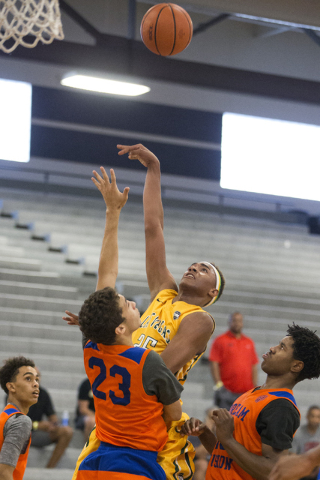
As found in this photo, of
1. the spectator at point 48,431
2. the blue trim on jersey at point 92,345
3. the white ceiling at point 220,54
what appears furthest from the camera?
the white ceiling at point 220,54

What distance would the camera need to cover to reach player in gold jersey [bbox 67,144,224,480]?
2.74 m

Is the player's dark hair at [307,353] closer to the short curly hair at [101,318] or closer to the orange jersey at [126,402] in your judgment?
the orange jersey at [126,402]

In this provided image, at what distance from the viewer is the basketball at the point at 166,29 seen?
4.86 m

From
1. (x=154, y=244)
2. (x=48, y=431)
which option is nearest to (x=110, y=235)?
(x=154, y=244)

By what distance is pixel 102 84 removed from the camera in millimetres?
7797

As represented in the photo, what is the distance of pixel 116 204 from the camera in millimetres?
3109

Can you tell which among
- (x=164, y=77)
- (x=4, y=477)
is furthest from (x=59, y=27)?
(x=4, y=477)

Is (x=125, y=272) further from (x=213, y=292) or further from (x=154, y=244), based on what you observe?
(x=213, y=292)

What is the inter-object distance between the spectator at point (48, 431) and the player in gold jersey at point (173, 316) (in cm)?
340

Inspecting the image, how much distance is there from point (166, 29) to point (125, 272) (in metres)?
5.87

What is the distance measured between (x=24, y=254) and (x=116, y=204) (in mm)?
7437

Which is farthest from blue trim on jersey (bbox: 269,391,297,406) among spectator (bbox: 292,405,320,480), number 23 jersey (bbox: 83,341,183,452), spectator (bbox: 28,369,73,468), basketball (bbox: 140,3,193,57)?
spectator (bbox: 292,405,320,480)

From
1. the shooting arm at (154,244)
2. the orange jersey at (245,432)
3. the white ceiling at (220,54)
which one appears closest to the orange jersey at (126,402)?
the orange jersey at (245,432)

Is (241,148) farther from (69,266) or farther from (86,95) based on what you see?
(69,266)
